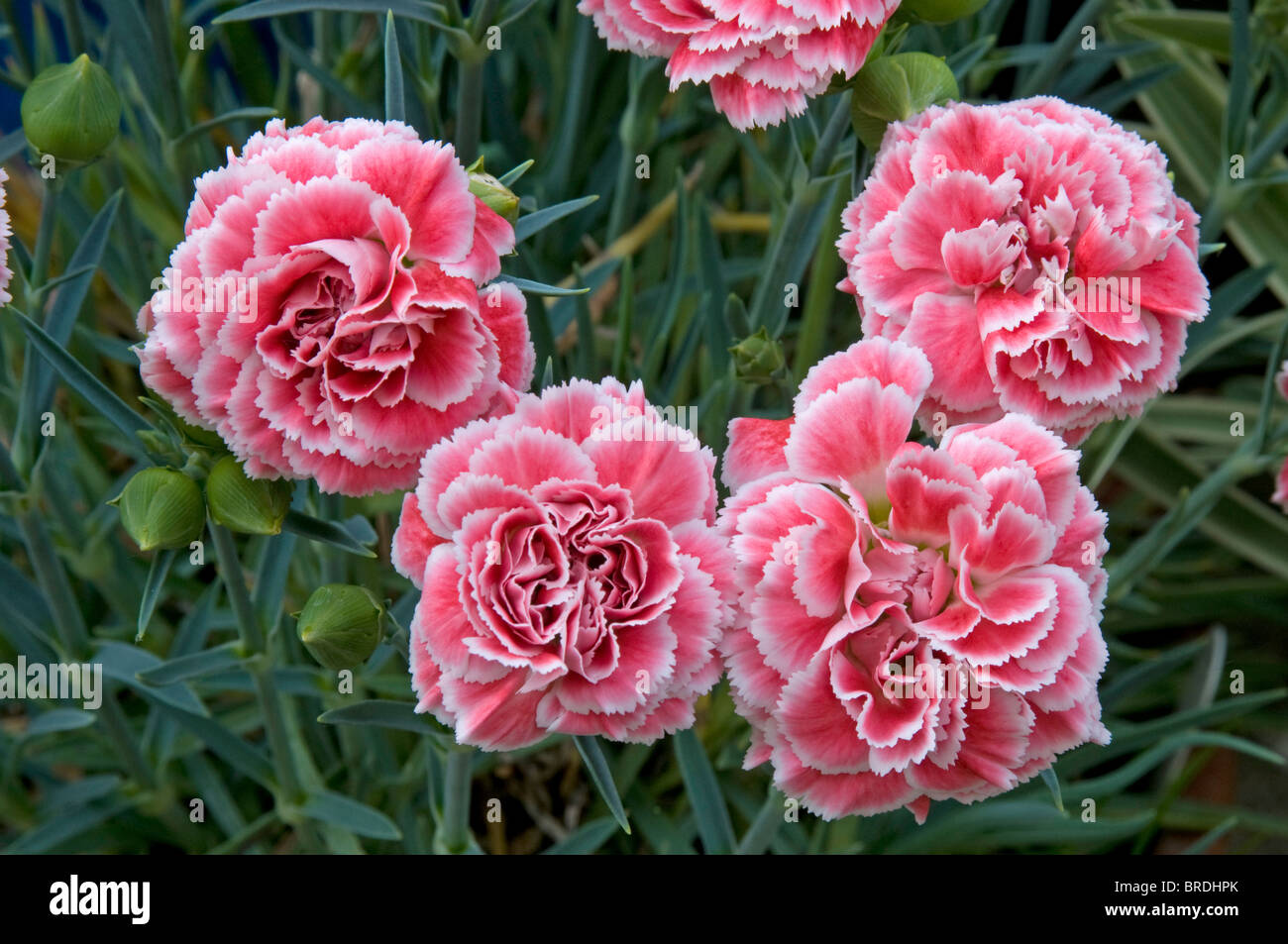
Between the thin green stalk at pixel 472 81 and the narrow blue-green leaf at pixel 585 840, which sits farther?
the narrow blue-green leaf at pixel 585 840

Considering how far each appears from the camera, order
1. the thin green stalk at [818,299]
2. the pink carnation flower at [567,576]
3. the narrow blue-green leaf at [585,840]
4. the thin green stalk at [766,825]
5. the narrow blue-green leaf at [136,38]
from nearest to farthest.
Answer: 1. the pink carnation flower at [567,576]
2. the thin green stalk at [766,825]
3. the narrow blue-green leaf at [136,38]
4. the narrow blue-green leaf at [585,840]
5. the thin green stalk at [818,299]

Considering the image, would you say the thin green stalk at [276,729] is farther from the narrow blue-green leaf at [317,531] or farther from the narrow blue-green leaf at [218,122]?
the narrow blue-green leaf at [218,122]

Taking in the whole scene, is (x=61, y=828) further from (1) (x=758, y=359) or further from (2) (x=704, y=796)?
(1) (x=758, y=359)

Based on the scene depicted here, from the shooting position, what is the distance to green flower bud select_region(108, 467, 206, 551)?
0.58 metres

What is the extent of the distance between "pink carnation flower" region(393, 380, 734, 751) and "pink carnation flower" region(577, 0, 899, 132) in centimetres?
21

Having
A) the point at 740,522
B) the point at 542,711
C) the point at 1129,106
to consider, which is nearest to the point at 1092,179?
the point at 740,522

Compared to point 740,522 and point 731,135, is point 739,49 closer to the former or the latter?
point 740,522

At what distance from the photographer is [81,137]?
658 millimetres

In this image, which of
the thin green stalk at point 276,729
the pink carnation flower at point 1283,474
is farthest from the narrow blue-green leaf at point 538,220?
the pink carnation flower at point 1283,474

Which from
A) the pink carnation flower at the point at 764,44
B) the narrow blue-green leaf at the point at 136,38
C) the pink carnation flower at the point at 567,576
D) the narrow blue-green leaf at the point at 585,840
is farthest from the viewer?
the narrow blue-green leaf at the point at 585,840

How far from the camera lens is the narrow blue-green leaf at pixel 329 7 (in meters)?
0.71

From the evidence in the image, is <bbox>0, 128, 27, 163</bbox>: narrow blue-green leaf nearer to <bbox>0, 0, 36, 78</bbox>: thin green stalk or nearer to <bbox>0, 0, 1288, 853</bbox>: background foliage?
<bbox>0, 0, 1288, 853</bbox>: background foliage

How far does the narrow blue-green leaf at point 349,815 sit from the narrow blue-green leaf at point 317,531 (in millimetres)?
339
